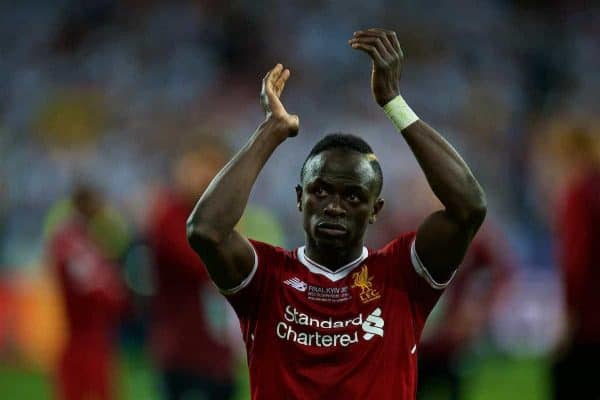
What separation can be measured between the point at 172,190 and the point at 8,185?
7212 mm

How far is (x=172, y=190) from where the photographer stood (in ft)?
28.7

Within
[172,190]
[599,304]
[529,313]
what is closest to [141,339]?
[529,313]

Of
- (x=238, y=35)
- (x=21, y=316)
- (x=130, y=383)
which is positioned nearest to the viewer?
(x=130, y=383)

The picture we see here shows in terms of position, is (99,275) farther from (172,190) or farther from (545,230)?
(545,230)

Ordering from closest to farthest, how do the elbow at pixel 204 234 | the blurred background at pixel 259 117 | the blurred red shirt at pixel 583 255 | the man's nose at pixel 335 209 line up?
the elbow at pixel 204 234, the man's nose at pixel 335 209, the blurred red shirt at pixel 583 255, the blurred background at pixel 259 117

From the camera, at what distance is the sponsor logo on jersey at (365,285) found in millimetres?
4094

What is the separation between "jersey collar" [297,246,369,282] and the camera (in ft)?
13.7

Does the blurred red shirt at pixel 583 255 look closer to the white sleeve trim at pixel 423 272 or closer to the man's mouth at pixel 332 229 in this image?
the white sleeve trim at pixel 423 272

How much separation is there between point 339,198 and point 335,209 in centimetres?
5

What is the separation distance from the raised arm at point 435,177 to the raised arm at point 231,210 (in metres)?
0.36

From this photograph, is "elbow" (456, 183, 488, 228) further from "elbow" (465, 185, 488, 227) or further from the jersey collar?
the jersey collar

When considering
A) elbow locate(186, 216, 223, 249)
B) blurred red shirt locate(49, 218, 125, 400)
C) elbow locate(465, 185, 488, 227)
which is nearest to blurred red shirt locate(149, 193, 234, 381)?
blurred red shirt locate(49, 218, 125, 400)


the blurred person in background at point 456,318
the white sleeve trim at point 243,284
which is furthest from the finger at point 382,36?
the blurred person in background at point 456,318

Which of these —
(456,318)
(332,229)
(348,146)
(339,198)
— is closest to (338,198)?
(339,198)
